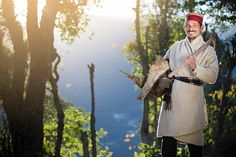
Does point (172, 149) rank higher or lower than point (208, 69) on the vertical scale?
lower

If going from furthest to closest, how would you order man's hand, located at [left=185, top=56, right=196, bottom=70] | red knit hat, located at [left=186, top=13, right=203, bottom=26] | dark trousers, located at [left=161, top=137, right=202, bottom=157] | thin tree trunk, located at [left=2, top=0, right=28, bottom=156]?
thin tree trunk, located at [left=2, top=0, right=28, bottom=156] < dark trousers, located at [left=161, top=137, right=202, bottom=157] < red knit hat, located at [left=186, top=13, right=203, bottom=26] < man's hand, located at [left=185, top=56, right=196, bottom=70]

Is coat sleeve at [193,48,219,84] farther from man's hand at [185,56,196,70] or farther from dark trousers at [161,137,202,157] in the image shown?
dark trousers at [161,137,202,157]

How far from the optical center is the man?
6.12 metres

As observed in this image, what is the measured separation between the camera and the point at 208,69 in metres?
6.05

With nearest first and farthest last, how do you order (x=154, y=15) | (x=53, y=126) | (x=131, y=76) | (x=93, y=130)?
(x=131, y=76), (x=93, y=130), (x=53, y=126), (x=154, y=15)

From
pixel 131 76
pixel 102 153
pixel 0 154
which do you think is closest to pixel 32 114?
pixel 0 154

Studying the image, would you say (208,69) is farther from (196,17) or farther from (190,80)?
(196,17)

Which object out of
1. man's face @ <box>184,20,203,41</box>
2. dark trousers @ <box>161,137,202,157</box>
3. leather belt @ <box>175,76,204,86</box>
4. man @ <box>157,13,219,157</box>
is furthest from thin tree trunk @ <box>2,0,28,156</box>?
man's face @ <box>184,20,203,41</box>

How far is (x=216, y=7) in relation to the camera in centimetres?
1781

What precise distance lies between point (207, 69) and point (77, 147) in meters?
25.4

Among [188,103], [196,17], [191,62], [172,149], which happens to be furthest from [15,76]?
[191,62]

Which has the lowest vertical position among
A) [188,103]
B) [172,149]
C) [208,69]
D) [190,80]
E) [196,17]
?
[172,149]

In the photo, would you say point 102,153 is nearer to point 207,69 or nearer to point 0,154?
point 0,154

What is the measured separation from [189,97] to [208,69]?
0.41m
